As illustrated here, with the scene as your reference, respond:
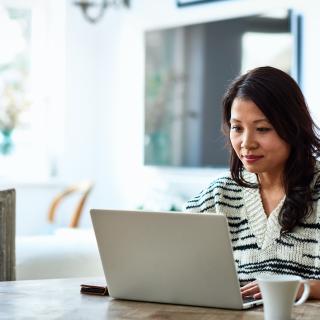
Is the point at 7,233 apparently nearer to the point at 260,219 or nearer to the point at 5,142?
the point at 260,219

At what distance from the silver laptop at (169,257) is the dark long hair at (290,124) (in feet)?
1.28

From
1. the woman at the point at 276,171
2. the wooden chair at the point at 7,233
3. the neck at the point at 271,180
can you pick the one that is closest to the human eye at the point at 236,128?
the woman at the point at 276,171

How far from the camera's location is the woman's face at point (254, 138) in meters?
1.91

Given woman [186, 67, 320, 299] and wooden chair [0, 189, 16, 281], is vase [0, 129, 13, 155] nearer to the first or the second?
wooden chair [0, 189, 16, 281]

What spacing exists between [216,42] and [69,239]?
2.43 metres

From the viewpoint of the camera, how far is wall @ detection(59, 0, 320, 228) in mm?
5715

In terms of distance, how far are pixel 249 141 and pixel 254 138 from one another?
0.02 metres

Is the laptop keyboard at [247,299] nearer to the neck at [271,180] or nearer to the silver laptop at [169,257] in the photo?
the silver laptop at [169,257]

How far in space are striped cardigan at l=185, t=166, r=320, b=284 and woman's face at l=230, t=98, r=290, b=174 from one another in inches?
4.9

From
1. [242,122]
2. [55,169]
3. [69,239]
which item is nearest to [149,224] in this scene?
[242,122]

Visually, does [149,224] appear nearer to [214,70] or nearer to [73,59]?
[214,70]

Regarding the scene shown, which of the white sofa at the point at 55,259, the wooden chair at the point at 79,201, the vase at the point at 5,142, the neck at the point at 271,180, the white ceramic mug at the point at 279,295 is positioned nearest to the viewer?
the white ceramic mug at the point at 279,295

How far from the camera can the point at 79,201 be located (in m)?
5.47

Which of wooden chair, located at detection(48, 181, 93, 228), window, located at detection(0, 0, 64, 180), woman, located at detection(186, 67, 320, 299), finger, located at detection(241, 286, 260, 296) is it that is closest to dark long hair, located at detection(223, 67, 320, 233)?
woman, located at detection(186, 67, 320, 299)
